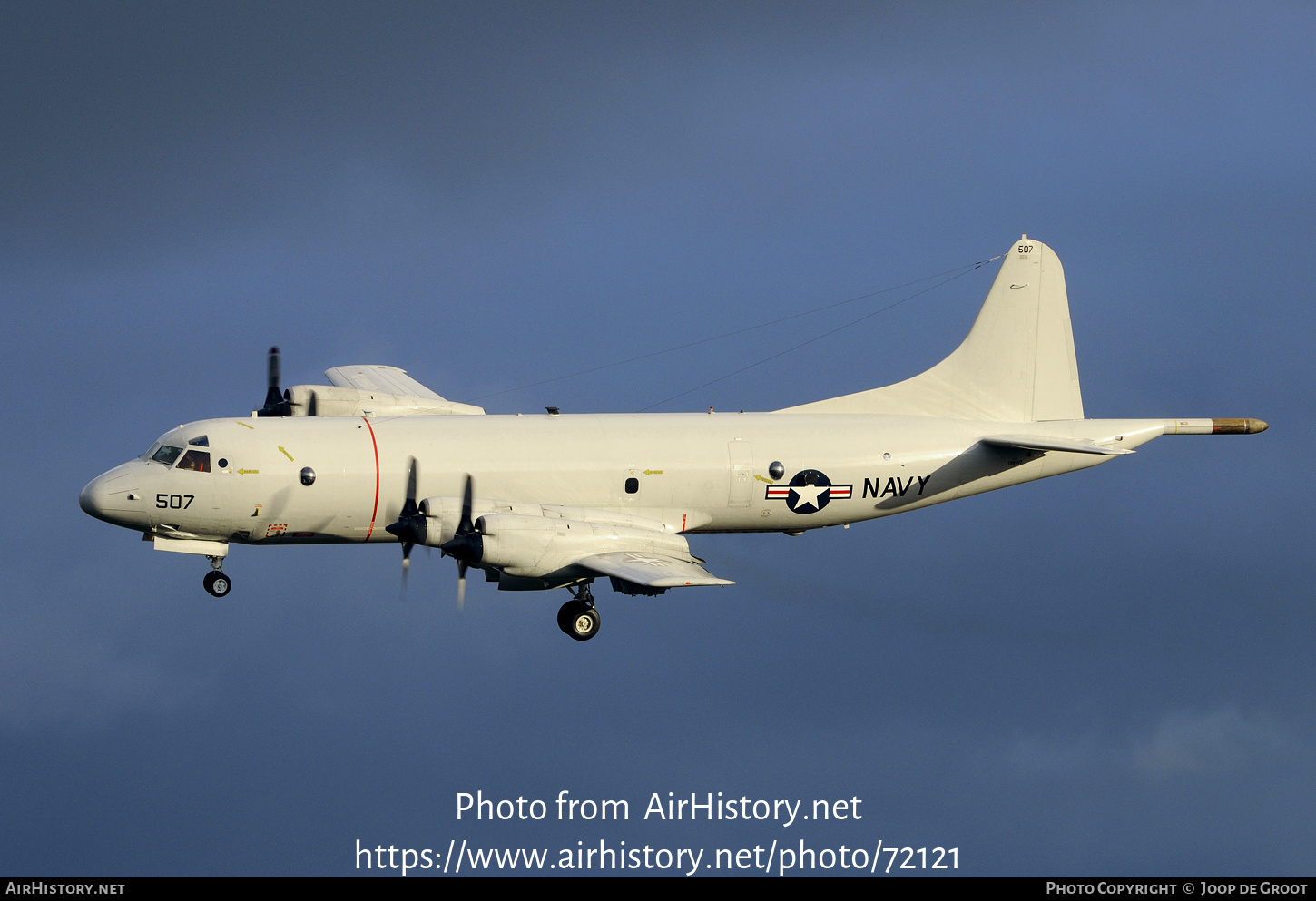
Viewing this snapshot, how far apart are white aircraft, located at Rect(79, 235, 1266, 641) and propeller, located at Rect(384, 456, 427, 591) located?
51 mm

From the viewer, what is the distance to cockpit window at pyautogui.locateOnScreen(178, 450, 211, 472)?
31.1 m

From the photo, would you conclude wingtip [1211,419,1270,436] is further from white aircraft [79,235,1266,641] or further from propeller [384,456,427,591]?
propeller [384,456,427,591]

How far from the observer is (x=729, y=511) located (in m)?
33.1

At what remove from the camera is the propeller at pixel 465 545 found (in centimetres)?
2917

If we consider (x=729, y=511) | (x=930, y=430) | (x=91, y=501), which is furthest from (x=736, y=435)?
(x=91, y=501)

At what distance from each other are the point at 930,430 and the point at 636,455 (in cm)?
685

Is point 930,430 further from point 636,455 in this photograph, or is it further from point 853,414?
point 636,455

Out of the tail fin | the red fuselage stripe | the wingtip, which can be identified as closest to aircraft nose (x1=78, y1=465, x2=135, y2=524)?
the red fuselage stripe

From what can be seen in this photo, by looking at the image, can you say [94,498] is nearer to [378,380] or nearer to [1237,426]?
[378,380]

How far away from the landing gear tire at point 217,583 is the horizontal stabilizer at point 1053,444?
16542 millimetres

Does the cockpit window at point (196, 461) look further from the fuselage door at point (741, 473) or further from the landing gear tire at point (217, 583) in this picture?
the fuselage door at point (741, 473)

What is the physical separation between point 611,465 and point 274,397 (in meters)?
8.63

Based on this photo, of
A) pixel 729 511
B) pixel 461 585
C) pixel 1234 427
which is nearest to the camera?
pixel 461 585

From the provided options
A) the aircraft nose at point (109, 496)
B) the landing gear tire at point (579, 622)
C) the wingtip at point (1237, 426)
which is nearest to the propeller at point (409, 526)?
the landing gear tire at point (579, 622)
